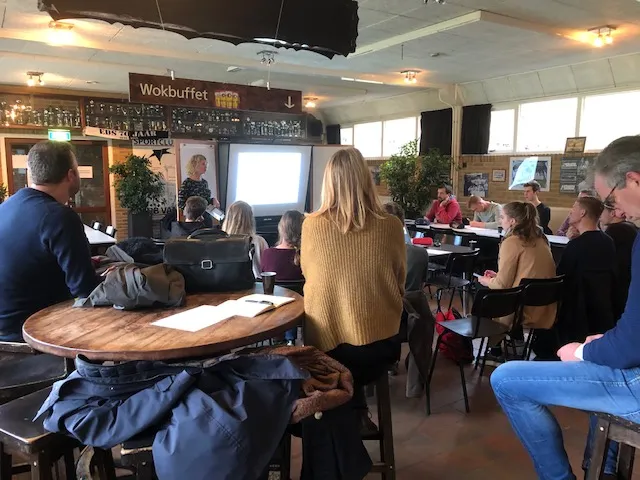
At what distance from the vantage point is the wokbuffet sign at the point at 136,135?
7765 millimetres

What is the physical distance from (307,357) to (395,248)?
22.1 inches

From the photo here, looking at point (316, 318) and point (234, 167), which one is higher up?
point (234, 167)

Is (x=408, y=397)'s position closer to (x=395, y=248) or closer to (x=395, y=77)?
(x=395, y=248)

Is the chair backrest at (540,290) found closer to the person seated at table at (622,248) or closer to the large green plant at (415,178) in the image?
the person seated at table at (622,248)

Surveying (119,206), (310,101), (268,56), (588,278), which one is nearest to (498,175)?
(310,101)

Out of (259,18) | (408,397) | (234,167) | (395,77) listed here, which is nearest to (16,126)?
(234,167)

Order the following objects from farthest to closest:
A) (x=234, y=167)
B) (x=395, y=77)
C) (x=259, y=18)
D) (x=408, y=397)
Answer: (x=395, y=77), (x=234, y=167), (x=408, y=397), (x=259, y=18)

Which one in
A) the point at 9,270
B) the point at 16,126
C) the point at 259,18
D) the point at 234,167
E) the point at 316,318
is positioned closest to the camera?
the point at 316,318

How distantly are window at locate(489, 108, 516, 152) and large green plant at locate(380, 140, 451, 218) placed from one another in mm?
874

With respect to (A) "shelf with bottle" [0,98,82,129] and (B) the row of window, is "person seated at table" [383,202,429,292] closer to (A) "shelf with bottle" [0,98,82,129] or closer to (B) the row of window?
(B) the row of window

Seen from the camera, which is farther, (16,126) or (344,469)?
(16,126)

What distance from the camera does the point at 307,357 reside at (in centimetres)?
183

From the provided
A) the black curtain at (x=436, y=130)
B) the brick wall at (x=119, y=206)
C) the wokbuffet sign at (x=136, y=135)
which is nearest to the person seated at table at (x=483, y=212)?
the black curtain at (x=436, y=130)

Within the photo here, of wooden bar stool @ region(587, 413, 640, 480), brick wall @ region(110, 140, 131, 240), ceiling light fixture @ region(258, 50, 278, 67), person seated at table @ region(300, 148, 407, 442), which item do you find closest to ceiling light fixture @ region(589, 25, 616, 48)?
ceiling light fixture @ region(258, 50, 278, 67)
